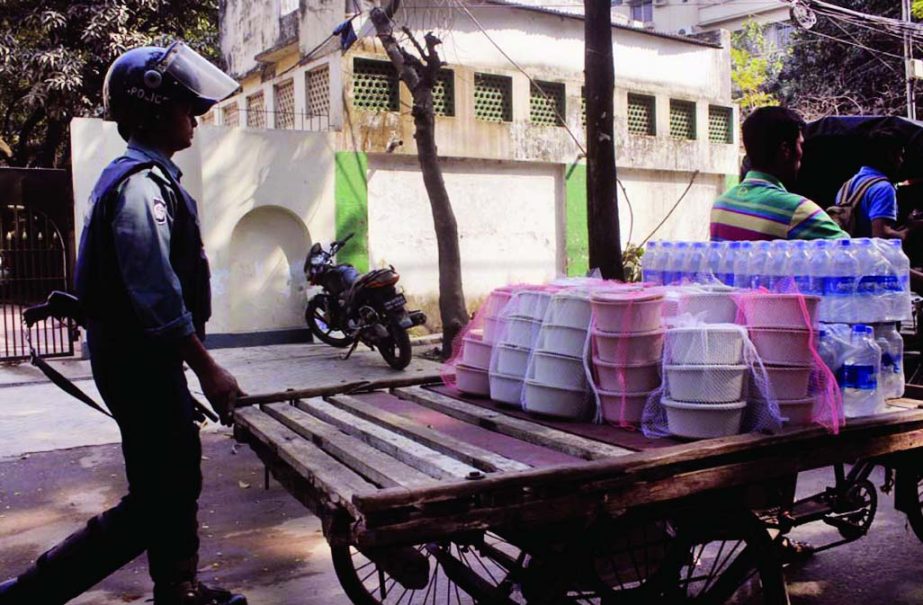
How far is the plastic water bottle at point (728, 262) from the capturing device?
3.23 m

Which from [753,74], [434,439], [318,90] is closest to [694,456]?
[434,439]

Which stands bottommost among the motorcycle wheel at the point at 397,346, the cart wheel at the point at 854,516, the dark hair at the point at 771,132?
the cart wheel at the point at 854,516

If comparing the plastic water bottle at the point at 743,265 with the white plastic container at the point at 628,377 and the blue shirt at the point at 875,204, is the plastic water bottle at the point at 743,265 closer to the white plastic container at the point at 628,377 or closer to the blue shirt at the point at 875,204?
the white plastic container at the point at 628,377

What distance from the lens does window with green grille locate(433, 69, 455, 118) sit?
1270 centimetres

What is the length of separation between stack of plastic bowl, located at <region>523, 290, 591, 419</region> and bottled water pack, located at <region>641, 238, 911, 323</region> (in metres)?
0.72

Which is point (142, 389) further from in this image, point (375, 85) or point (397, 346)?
point (375, 85)

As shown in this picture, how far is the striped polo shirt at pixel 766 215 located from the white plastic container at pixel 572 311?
95 centimetres

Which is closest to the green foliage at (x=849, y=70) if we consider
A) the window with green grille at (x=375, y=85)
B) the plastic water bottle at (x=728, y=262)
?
the window with green grille at (x=375, y=85)

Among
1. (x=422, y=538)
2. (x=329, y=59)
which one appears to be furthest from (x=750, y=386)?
(x=329, y=59)

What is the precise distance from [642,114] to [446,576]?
501 inches

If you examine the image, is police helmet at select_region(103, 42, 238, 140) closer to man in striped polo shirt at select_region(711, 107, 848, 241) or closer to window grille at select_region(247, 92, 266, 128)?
man in striped polo shirt at select_region(711, 107, 848, 241)

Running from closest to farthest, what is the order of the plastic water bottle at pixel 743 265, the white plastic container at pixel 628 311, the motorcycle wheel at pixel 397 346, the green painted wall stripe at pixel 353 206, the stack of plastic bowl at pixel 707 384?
1. the stack of plastic bowl at pixel 707 384
2. the white plastic container at pixel 628 311
3. the plastic water bottle at pixel 743 265
4. the motorcycle wheel at pixel 397 346
5. the green painted wall stripe at pixel 353 206

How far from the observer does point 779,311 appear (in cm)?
261

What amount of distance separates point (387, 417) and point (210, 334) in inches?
340
